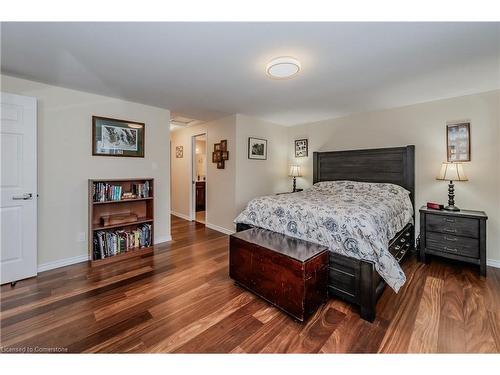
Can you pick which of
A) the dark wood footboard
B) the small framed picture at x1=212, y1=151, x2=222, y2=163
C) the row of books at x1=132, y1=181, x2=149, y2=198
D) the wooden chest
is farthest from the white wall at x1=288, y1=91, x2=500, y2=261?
the row of books at x1=132, y1=181, x2=149, y2=198

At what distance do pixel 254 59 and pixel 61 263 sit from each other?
131 inches

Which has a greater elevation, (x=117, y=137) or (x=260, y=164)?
(x=117, y=137)

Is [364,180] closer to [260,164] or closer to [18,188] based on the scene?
[260,164]

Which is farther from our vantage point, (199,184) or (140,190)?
(199,184)

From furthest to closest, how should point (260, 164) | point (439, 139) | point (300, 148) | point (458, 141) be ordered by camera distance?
point (300, 148) → point (260, 164) → point (439, 139) → point (458, 141)

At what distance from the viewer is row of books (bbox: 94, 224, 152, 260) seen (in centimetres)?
284

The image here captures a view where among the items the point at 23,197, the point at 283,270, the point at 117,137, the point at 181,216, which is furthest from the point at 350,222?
the point at 181,216

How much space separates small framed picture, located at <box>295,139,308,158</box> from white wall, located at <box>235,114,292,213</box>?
29 centimetres

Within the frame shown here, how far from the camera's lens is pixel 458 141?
2957 millimetres

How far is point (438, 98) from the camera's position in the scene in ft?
10.1

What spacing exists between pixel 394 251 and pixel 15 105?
14.3 feet

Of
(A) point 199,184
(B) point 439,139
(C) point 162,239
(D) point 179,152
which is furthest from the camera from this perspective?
(A) point 199,184

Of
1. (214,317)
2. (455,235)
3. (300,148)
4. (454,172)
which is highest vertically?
(300,148)

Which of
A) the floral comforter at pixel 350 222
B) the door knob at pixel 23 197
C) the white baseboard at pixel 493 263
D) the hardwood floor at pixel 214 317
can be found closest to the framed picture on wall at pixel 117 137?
the door knob at pixel 23 197
